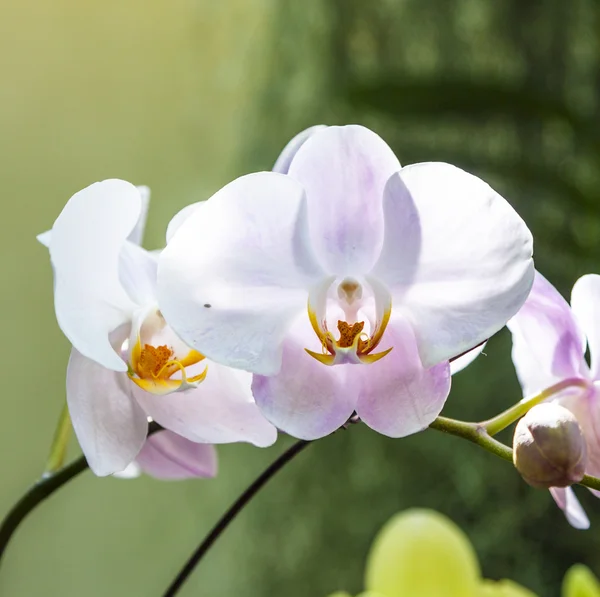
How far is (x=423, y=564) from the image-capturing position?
2.14ft

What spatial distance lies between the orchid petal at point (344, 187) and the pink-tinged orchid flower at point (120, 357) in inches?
3.1

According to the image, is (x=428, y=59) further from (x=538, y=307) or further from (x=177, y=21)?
(x=538, y=307)

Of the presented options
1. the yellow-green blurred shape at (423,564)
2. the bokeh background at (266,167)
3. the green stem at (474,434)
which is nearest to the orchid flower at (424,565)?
the yellow-green blurred shape at (423,564)

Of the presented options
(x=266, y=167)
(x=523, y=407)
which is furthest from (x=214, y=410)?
(x=266, y=167)

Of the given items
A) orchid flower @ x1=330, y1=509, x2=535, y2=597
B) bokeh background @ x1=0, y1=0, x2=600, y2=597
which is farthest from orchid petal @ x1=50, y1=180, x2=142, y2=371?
bokeh background @ x1=0, y1=0, x2=600, y2=597

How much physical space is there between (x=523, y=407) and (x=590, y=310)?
0.19ft

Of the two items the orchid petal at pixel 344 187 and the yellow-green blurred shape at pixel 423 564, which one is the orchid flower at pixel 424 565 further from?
the orchid petal at pixel 344 187

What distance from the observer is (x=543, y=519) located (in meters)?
0.90

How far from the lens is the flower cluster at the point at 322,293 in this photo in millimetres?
280

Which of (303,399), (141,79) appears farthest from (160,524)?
(303,399)

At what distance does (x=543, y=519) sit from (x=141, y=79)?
30.3 inches

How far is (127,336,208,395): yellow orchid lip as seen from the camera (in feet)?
1.09

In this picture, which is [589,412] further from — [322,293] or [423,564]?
[423,564]

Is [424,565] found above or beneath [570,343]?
beneath
